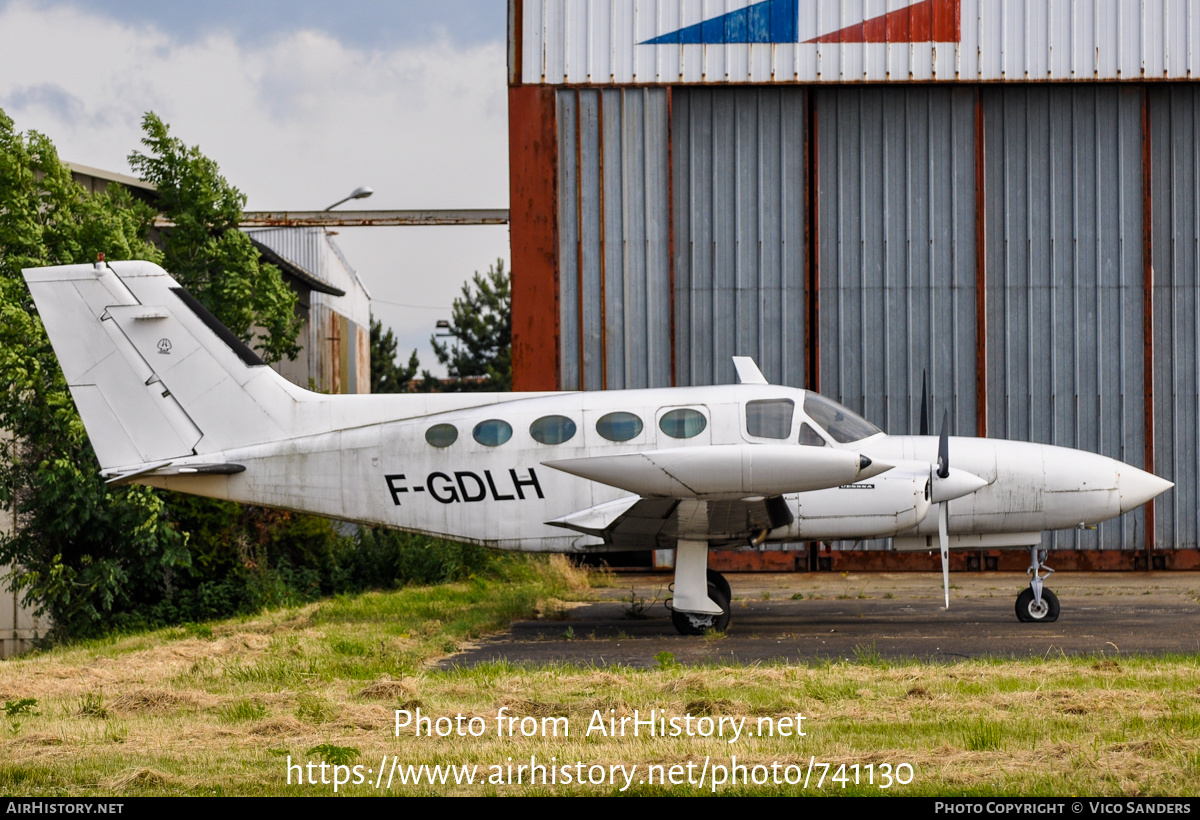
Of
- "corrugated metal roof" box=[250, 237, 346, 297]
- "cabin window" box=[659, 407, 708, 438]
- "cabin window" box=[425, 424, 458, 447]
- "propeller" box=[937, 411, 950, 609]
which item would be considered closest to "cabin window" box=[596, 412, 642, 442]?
"cabin window" box=[659, 407, 708, 438]

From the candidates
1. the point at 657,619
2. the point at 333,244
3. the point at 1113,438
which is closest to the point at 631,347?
the point at 657,619

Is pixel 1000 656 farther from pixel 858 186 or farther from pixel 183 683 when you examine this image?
pixel 858 186

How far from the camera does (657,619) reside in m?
14.5

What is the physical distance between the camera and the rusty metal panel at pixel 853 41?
787 inches

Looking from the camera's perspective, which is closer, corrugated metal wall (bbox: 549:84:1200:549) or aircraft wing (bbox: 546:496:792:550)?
aircraft wing (bbox: 546:496:792:550)

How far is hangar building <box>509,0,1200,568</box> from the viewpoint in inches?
795

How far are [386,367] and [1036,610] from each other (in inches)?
2153

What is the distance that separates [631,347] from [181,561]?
8.45m

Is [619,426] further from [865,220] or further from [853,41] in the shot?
[853,41]

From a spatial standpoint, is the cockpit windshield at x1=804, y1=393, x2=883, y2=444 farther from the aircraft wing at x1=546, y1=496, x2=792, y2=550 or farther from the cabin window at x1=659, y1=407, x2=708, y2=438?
the cabin window at x1=659, y1=407, x2=708, y2=438

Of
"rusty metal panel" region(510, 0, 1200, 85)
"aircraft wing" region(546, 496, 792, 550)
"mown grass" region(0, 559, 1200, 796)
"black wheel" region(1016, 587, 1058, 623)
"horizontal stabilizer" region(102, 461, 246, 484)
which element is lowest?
"black wheel" region(1016, 587, 1058, 623)

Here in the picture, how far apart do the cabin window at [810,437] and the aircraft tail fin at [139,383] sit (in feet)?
18.4

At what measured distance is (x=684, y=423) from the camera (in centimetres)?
1238

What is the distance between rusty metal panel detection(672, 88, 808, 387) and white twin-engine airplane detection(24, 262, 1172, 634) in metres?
6.89
